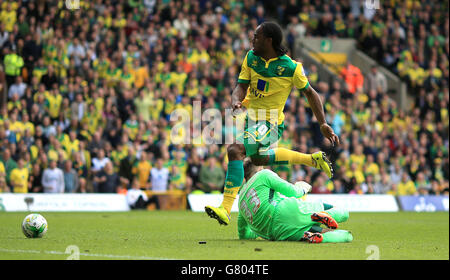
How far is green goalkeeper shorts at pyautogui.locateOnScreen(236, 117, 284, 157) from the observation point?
10.6 m

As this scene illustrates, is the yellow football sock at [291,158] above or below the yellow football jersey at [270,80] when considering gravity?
below

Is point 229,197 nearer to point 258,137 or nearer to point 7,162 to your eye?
point 258,137

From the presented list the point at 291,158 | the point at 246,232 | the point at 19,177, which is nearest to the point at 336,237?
the point at 246,232

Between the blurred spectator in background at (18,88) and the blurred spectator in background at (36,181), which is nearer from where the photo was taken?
the blurred spectator in background at (36,181)

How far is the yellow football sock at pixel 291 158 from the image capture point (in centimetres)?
1059

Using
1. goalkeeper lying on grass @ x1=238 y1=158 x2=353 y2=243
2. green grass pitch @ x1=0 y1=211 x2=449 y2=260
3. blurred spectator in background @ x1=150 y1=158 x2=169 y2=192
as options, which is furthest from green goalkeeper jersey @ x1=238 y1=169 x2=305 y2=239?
blurred spectator in background @ x1=150 y1=158 x2=169 y2=192

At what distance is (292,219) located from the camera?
9477 millimetres

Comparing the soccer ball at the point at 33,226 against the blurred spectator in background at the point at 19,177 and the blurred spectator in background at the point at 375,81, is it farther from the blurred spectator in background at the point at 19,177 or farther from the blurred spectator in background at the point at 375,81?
the blurred spectator in background at the point at 375,81

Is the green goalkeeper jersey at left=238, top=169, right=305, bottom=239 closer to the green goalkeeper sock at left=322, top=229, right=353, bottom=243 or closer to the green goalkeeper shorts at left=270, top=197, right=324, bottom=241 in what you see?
the green goalkeeper shorts at left=270, top=197, right=324, bottom=241

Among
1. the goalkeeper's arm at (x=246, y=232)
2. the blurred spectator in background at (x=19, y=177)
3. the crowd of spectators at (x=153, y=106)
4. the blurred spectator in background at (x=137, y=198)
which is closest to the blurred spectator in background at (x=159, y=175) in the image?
the crowd of spectators at (x=153, y=106)

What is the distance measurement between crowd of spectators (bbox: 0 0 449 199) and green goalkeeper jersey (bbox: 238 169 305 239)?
11.0 m
